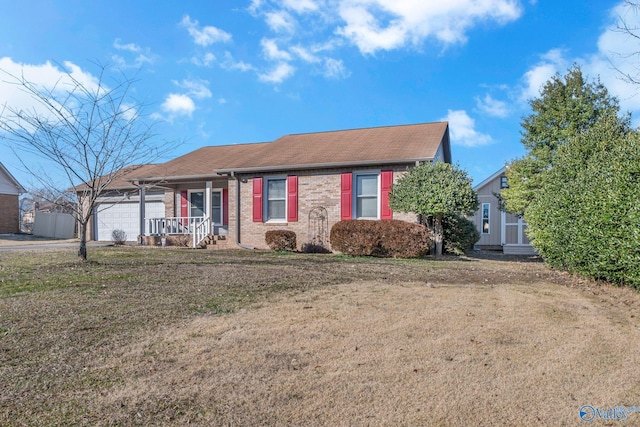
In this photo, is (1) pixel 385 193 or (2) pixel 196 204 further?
(2) pixel 196 204

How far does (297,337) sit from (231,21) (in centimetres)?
1096

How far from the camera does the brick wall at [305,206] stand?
46.1ft

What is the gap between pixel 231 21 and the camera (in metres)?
12.1

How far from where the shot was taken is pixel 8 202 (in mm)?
25234

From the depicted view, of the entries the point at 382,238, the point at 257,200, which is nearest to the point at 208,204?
the point at 257,200

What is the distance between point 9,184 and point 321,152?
22331 mm

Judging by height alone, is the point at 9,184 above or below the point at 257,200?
above

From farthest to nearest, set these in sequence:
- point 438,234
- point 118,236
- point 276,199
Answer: point 118,236 < point 276,199 < point 438,234

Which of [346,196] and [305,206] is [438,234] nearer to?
[346,196]

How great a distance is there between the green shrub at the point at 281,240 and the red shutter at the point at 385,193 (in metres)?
3.21

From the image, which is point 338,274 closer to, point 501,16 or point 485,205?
point 501,16

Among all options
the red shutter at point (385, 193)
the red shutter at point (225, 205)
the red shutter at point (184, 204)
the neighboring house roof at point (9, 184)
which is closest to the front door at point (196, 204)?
the red shutter at point (184, 204)

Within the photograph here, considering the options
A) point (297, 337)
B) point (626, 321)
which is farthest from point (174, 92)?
point (626, 321)

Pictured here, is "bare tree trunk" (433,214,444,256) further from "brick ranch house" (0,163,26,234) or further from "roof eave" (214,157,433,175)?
"brick ranch house" (0,163,26,234)
